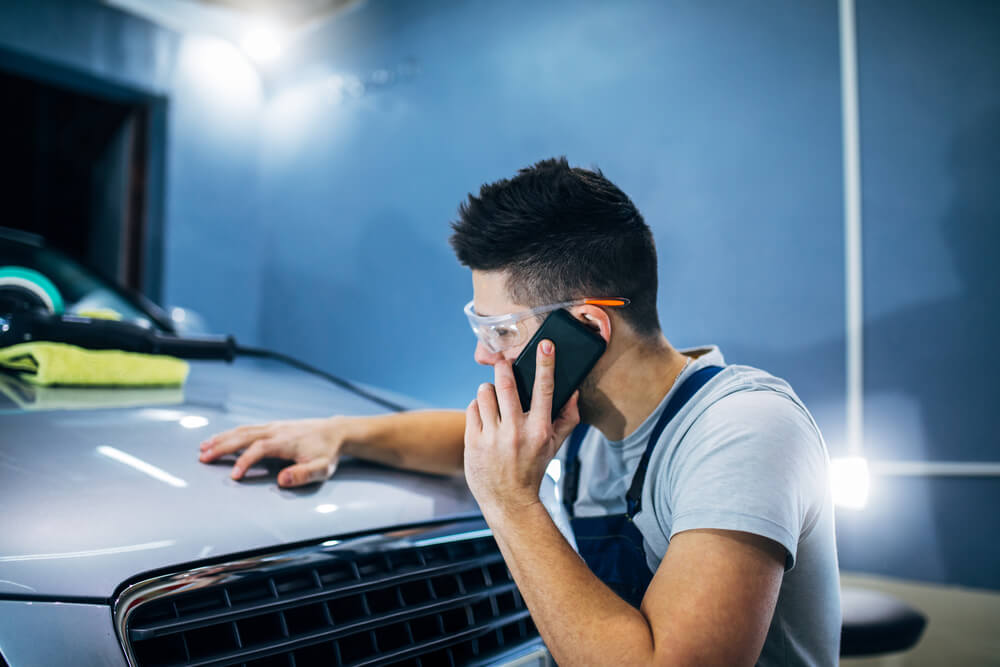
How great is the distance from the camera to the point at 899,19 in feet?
8.04

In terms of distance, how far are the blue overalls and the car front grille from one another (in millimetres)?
160

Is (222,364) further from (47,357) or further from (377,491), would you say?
(377,491)

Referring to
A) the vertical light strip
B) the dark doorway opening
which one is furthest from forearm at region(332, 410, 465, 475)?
the dark doorway opening

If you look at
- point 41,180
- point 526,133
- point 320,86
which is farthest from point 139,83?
point 526,133

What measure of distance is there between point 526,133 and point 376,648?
3157 mm

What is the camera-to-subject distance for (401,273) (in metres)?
4.15

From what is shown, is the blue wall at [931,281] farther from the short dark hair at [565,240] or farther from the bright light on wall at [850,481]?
the short dark hair at [565,240]

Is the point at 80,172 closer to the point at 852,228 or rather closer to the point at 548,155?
the point at 548,155

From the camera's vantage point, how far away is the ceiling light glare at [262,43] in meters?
4.98

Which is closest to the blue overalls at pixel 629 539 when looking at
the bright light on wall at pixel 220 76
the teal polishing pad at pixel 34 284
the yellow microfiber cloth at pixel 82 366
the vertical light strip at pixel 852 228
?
the yellow microfiber cloth at pixel 82 366

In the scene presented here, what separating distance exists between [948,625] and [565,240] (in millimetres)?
2224

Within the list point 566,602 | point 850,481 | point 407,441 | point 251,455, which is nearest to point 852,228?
point 850,481

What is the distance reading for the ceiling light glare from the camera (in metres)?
4.98

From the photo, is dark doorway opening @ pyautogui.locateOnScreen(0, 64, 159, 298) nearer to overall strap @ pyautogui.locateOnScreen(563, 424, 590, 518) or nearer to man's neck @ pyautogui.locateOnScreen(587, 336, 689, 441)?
overall strap @ pyautogui.locateOnScreen(563, 424, 590, 518)
